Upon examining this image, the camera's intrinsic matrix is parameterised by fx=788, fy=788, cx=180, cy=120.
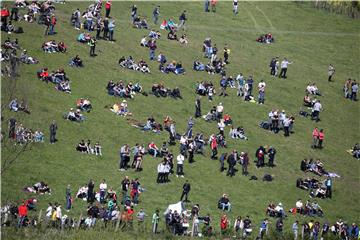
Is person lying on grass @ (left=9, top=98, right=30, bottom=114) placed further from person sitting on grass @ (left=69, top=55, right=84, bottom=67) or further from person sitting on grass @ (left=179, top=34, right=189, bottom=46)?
person sitting on grass @ (left=179, top=34, right=189, bottom=46)

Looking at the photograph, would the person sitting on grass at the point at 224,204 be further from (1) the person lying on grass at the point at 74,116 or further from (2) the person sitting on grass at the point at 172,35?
(2) the person sitting on grass at the point at 172,35

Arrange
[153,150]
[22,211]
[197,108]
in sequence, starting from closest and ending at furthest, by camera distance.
Answer: [22,211] → [153,150] → [197,108]

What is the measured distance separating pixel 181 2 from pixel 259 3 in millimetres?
12444

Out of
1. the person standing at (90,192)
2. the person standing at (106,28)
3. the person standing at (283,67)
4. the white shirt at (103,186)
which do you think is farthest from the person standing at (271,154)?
the person standing at (106,28)

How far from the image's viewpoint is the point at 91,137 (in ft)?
199

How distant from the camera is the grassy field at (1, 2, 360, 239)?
2188 inches

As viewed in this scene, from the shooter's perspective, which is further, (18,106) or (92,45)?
(92,45)

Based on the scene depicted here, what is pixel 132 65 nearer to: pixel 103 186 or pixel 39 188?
pixel 103 186

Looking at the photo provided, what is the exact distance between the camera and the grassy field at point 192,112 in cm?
5556

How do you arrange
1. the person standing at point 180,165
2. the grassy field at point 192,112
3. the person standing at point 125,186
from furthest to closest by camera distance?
1. the person standing at point 180,165
2. the grassy field at point 192,112
3. the person standing at point 125,186

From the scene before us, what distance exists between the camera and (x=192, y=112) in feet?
227

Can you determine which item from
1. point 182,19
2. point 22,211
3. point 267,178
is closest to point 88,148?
point 22,211

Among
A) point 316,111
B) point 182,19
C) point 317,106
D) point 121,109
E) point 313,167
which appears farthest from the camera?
point 182,19

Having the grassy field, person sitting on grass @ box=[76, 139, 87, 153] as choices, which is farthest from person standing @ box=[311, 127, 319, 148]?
person sitting on grass @ box=[76, 139, 87, 153]
